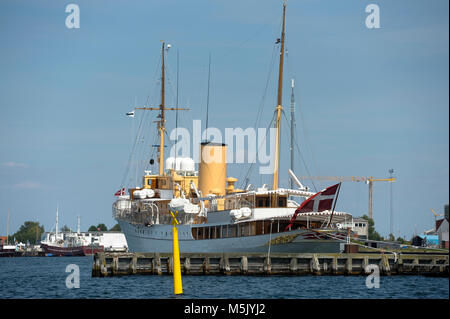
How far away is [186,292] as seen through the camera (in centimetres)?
3622

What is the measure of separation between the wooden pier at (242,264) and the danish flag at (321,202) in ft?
15.3

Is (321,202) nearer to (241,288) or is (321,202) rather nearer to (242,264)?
(242,264)

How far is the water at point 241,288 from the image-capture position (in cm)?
3597

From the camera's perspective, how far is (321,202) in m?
52.9

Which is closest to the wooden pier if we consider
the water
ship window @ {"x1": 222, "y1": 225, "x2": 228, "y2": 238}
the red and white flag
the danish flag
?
the water

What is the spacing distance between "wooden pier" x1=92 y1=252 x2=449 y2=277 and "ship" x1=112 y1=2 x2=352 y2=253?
522 centimetres

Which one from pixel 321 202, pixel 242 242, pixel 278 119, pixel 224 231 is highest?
pixel 278 119

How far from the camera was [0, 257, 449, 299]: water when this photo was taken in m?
36.0

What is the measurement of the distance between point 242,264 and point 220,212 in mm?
18266

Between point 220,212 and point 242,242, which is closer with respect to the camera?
point 242,242

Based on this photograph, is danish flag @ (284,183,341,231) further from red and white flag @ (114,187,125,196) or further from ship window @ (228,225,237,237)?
red and white flag @ (114,187,125,196)

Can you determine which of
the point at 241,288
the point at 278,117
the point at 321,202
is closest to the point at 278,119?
the point at 278,117
